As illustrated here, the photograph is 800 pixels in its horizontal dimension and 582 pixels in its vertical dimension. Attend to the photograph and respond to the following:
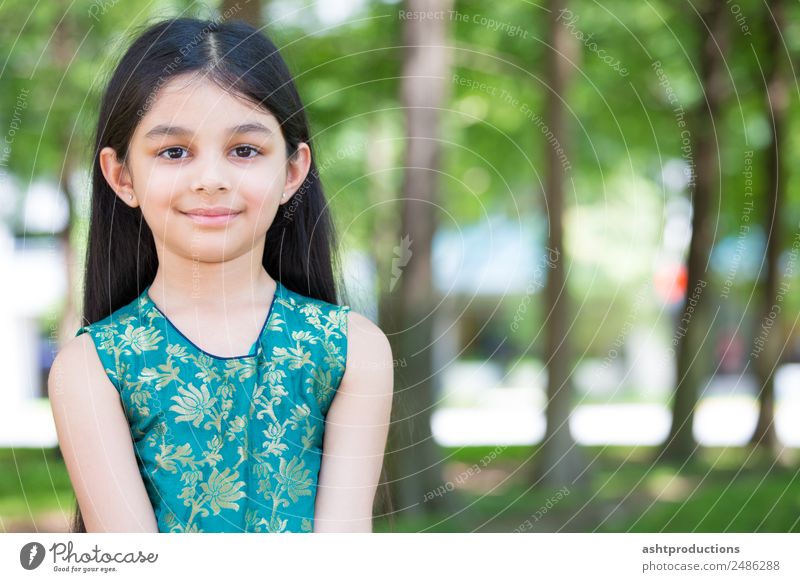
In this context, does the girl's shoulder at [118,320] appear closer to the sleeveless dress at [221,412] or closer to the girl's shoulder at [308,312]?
the sleeveless dress at [221,412]

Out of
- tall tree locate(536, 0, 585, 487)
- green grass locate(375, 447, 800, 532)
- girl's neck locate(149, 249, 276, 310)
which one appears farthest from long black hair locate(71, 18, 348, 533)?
tall tree locate(536, 0, 585, 487)

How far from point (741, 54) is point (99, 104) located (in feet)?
28.5

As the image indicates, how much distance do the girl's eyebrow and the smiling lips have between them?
0.74ft

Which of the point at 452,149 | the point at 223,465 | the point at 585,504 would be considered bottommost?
the point at 585,504

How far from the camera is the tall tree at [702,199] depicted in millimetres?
9180

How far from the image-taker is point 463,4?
9992 mm

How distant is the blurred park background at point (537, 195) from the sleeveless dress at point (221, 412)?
237 cm

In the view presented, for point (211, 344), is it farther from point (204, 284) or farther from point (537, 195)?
point (537, 195)

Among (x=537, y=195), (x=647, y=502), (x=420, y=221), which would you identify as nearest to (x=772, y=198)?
(x=647, y=502)

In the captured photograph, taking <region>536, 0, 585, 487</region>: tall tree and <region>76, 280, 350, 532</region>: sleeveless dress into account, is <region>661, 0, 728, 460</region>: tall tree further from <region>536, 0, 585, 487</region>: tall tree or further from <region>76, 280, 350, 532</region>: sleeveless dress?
<region>76, 280, 350, 532</region>: sleeveless dress

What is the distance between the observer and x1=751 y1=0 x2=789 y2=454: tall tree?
9.40 m
